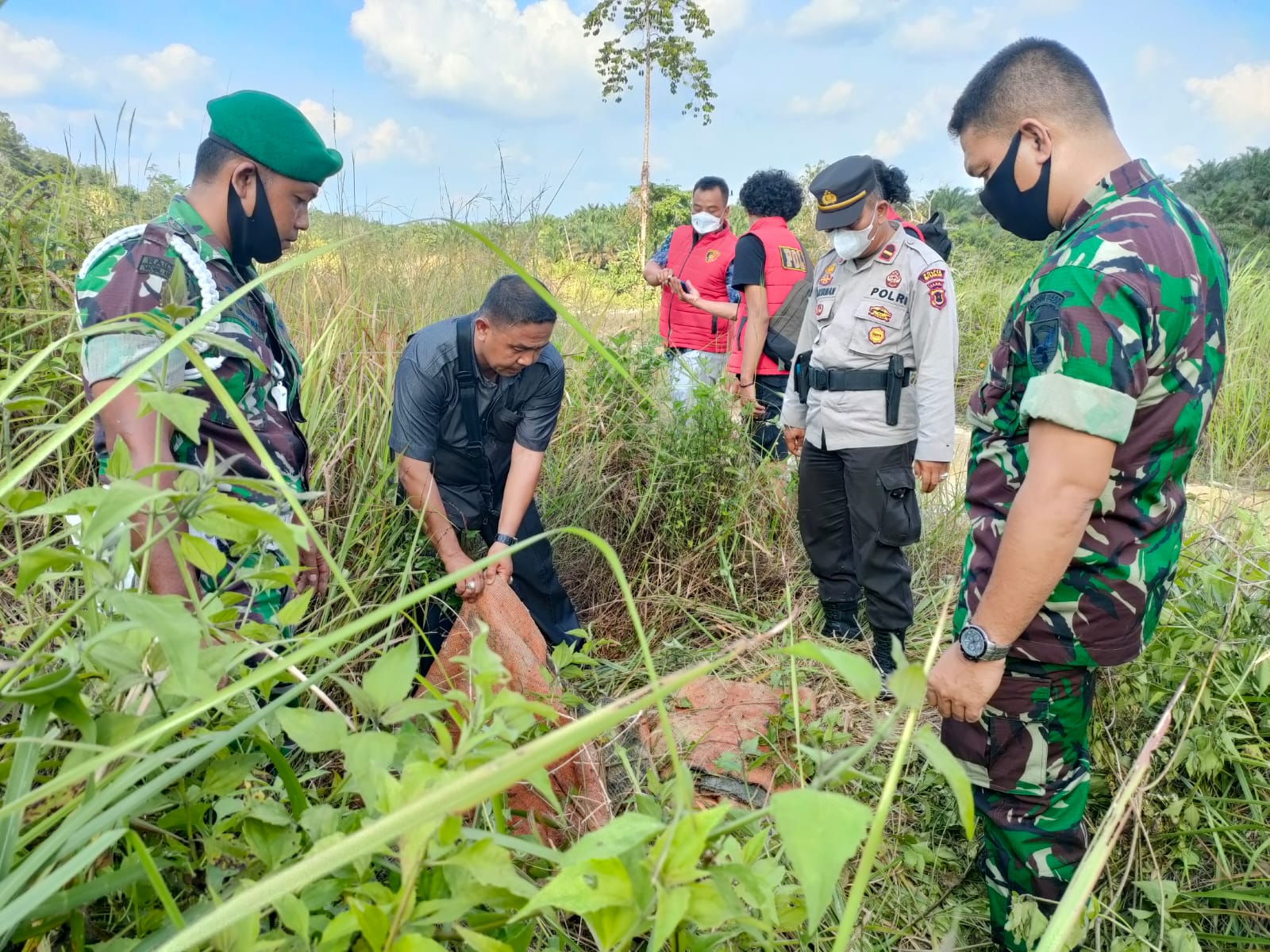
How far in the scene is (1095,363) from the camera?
140cm

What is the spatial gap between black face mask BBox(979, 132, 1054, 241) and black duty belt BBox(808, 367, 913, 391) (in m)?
1.23

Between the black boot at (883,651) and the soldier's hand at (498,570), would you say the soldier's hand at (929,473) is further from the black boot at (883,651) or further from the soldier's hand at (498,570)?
the soldier's hand at (498,570)

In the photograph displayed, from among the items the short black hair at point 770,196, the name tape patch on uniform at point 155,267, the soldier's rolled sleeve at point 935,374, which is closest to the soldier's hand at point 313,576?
the name tape patch on uniform at point 155,267

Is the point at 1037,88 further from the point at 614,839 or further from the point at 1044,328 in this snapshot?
the point at 614,839

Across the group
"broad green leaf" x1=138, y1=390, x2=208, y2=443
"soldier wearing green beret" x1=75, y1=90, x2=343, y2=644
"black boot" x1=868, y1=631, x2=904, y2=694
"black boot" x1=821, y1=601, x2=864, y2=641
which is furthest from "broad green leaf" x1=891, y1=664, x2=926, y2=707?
"black boot" x1=821, y1=601, x2=864, y2=641

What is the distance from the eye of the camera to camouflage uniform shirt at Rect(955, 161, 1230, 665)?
1.41 meters

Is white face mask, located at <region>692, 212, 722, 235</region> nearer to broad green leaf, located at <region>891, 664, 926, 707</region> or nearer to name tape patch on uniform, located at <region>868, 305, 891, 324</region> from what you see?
name tape patch on uniform, located at <region>868, 305, 891, 324</region>

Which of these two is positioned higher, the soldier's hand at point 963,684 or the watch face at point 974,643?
the watch face at point 974,643

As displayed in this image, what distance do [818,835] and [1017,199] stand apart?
1.71m

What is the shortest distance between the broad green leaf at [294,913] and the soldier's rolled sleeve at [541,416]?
2532mm

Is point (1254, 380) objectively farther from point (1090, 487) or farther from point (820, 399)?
point (1090, 487)

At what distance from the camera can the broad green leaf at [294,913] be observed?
490mm

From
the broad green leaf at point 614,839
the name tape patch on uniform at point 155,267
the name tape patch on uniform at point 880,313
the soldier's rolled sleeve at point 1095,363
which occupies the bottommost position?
the broad green leaf at point 614,839

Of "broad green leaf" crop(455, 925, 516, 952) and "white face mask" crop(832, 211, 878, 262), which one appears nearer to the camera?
"broad green leaf" crop(455, 925, 516, 952)
